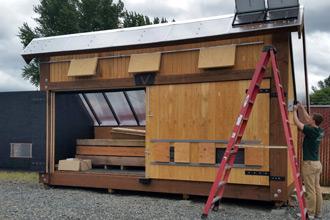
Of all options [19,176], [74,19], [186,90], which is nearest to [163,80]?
[186,90]

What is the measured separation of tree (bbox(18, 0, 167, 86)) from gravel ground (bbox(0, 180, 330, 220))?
25.1 m

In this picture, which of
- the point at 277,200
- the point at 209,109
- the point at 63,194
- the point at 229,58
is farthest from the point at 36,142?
the point at 277,200

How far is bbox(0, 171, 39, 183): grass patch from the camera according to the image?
39.8 ft

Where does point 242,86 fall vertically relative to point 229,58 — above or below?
below

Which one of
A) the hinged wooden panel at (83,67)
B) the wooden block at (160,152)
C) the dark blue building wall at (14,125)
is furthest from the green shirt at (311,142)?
the dark blue building wall at (14,125)

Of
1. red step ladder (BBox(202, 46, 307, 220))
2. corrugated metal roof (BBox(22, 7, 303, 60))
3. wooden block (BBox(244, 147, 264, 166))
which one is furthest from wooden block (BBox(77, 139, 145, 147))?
red step ladder (BBox(202, 46, 307, 220))

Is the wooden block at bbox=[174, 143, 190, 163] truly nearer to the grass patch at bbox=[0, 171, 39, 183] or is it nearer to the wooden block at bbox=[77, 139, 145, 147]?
the wooden block at bbox=[77, 139, 145, 147]

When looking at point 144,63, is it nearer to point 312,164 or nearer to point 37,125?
point 37,125

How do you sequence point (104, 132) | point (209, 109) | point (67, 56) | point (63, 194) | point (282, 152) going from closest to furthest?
point (282, 152), point (209, 109), point (63, 194), point (67, 56), point (104, 132)

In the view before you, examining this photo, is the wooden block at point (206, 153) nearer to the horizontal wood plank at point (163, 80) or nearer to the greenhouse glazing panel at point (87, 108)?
the horizontal wood plank at point (163, 80)

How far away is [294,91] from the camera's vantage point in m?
9.59

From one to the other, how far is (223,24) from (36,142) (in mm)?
5029

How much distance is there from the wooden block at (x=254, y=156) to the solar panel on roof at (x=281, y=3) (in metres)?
2.68

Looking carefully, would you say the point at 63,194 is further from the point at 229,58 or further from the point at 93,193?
the point at 229,58
